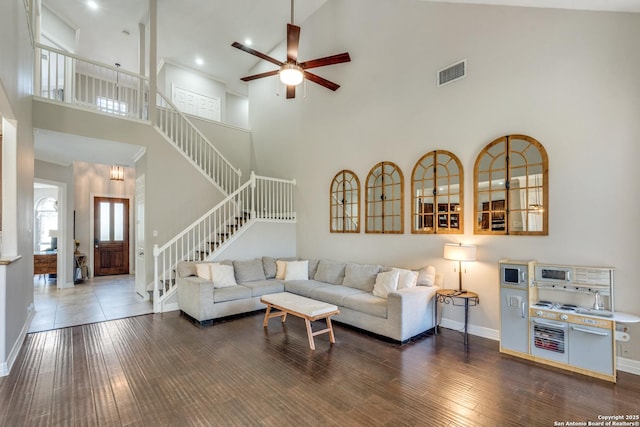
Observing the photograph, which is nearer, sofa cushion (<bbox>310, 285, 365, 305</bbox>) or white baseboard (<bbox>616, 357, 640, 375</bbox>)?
white baseboard (<bbox>616, 357, 640, 375</bbox>)

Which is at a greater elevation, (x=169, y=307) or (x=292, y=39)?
(x=292, y=39)

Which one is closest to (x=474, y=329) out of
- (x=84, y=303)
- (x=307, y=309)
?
(x=307, y=309)

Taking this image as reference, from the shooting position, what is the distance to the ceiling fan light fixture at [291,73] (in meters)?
3.99

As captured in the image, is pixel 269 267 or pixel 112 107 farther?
pixel 112 107

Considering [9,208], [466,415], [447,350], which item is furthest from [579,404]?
[9,208]

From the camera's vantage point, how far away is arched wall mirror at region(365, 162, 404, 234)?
503cm

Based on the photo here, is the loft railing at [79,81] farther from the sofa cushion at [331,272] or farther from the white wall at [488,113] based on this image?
the sofa cushion at [331,272]

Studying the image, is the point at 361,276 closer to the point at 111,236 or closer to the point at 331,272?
the point at 331,272

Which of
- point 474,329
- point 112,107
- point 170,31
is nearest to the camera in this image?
point 474,329

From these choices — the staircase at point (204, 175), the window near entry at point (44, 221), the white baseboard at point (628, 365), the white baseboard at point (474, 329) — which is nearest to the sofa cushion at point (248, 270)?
the staircase at point (204, 175)

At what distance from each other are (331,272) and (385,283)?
1.36m

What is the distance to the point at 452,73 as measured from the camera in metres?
4.36

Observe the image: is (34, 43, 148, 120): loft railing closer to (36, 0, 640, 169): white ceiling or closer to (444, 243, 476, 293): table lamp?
(36, 0, 640, 169): white ceiling

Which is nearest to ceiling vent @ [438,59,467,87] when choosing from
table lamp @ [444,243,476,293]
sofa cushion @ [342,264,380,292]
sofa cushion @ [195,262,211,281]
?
table lamp @ [444,243,476,293]
